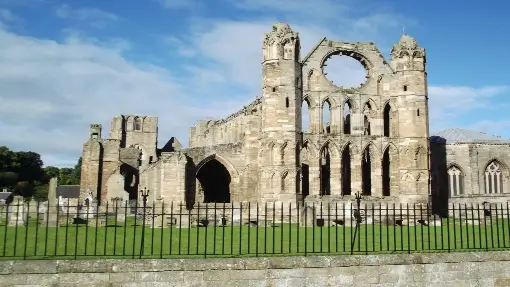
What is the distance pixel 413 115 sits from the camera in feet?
112

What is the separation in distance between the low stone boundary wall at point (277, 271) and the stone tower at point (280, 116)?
20477mm

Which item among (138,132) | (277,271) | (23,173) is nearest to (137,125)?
(138,132)

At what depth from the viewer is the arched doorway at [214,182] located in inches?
1619

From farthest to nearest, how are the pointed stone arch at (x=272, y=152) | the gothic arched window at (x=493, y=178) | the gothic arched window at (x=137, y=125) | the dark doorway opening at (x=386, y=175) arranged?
the gothic arched window at (x=137, y=125), the gothic arched window at (x=493, y=178), the dark doorway opening at (x=386, y=175), the pointed stone arch at (x=272, y=152)

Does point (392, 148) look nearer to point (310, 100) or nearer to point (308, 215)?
point (310, 100)

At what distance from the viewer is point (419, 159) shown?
33750 mm

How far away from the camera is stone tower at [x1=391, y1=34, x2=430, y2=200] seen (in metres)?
33.5

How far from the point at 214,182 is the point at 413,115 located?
1710 centimetres

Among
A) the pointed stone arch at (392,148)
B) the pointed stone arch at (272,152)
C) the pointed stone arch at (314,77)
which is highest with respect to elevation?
the pointed stone arch at (314,77)

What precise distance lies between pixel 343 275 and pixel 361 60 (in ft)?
90.3

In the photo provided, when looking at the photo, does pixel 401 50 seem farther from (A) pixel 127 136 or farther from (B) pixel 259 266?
(A) pixel 127 136

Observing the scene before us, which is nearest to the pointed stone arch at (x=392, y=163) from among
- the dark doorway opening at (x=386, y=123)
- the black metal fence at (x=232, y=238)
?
the dark doorway opening at (x=386, y=123)

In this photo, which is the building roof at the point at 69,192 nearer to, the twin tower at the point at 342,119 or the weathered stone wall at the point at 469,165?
the twin tower at the point at 342,119

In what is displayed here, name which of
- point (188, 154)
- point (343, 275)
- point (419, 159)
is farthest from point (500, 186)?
point (343, 275)
